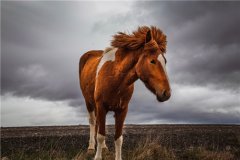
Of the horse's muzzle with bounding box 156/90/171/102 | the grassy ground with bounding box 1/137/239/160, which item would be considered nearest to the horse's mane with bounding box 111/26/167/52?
the horse's muzzle with bounding box 156/90/171/102

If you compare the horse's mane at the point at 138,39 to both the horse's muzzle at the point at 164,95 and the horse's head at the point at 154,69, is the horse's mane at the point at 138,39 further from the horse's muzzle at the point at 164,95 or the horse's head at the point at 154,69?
the horse's muzzle at the point at 164,95

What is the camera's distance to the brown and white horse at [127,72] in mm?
6034

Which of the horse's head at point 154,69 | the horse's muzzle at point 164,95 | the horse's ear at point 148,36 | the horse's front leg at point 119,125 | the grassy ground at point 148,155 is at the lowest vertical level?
the grassy ground at point 148,155

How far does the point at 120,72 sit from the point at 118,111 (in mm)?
935

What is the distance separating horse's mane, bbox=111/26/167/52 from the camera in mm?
6707

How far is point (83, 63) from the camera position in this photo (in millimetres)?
11031

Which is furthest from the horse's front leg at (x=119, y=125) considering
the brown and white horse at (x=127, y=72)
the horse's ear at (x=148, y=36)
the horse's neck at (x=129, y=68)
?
the horse's ear at (x=148, y=36)

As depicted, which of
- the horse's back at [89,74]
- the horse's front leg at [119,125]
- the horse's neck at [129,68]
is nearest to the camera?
the horse's neck at [129,68]

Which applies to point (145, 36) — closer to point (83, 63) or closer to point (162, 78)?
point (162, 78)

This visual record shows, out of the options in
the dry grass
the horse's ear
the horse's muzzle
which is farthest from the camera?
the dry grass

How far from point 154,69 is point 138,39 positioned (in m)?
0.99

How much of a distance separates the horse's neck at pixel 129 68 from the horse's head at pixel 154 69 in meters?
0.27

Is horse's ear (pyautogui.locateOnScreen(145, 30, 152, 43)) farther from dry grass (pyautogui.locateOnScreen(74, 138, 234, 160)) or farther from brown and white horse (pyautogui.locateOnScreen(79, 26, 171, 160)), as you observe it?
dry grass (pyautogui.locateOnScreen(74, 138, 234, 160))

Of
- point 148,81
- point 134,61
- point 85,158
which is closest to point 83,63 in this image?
point 85,158
